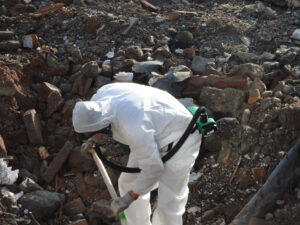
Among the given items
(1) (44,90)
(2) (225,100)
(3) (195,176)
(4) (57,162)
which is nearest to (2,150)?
(4) (57,162)

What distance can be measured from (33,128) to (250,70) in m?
2.46

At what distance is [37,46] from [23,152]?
1.56m

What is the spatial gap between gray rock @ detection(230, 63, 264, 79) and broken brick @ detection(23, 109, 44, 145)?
7.39 feet

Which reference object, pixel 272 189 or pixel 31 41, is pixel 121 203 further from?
pixel 31 41

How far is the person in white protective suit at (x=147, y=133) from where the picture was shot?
9.89ft

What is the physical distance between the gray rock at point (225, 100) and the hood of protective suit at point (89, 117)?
200 cm

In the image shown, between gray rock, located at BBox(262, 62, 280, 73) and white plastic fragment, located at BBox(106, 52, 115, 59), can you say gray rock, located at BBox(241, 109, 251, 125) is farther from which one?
white plastic fragment, located at BBox(106, 52, 115, 59)

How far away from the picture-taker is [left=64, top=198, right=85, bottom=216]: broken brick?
14.3 ft

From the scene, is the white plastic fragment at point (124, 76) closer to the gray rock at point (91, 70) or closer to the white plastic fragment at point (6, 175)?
the gray rock at point (91, 70)

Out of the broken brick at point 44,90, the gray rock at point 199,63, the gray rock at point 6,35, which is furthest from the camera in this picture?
the gray rock at point 6,35

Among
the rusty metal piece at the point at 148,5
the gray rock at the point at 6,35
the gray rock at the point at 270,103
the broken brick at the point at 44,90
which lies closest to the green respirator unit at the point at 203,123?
the gray rock at the point at 270,103

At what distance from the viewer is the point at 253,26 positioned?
621 cm

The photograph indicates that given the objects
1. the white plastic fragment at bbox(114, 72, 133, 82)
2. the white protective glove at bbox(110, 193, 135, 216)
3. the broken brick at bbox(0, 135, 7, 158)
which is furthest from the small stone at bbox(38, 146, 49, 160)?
the white protective glove at bbox(110, 193, 135, 216)

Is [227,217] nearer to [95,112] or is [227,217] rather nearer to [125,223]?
[125,223]
